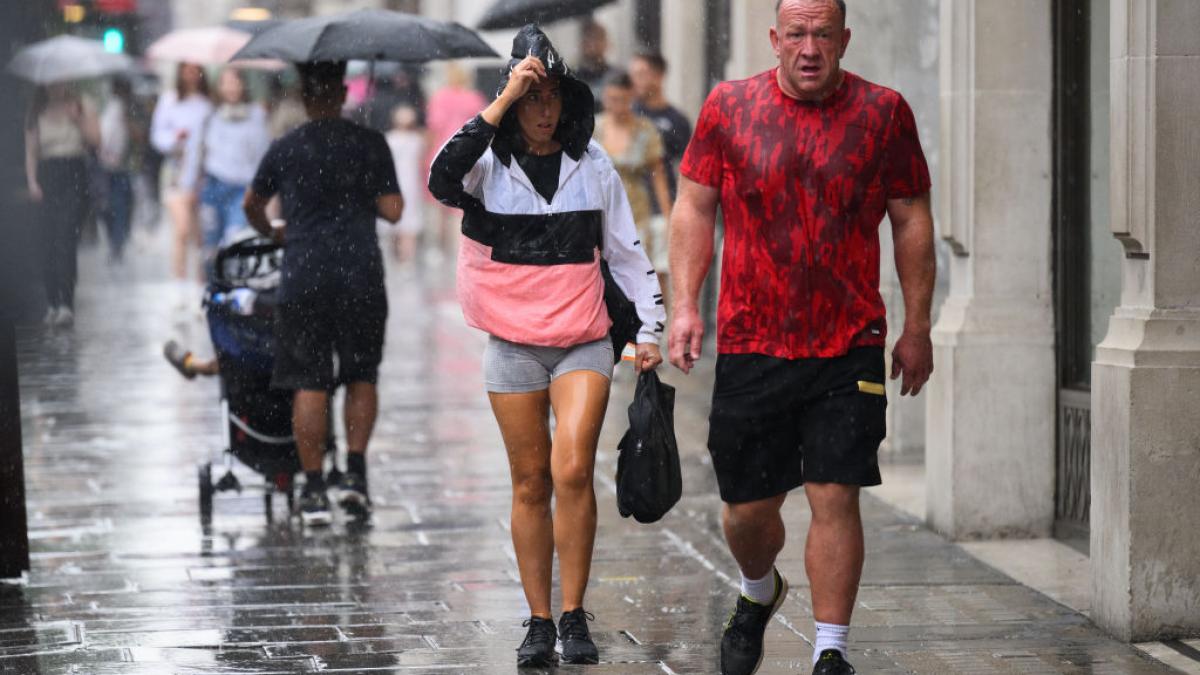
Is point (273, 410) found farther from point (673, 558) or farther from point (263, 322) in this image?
point (673, 558)

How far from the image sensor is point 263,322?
978 centimetres

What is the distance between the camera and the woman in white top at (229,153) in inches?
766

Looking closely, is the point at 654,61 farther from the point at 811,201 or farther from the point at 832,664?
the point at 832,664

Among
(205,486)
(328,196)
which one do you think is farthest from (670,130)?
(205,486)

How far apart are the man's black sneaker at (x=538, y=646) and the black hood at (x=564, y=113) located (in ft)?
4.67

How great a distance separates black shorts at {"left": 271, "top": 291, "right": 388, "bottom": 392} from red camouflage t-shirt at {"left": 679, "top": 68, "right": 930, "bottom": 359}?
3514mm

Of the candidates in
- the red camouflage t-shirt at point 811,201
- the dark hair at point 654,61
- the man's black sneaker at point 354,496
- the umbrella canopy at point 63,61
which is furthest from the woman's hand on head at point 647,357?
the umbrella canopy at point 63,61

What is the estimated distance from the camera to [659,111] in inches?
600

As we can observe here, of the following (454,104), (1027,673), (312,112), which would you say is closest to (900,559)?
(1027,673)

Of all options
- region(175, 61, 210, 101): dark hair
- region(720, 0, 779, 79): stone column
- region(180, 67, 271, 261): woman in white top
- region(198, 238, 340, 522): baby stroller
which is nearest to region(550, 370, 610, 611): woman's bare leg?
region(198, 238, 340, 522): baby stroller

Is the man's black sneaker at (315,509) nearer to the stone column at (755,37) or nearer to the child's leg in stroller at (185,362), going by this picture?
the child's leg in stroller at (185,362)

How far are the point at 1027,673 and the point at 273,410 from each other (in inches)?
169

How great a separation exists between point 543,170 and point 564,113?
20 cm

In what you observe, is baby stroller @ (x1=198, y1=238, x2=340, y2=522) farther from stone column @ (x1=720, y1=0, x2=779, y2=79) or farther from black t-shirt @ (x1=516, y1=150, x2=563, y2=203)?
stone column @ (x1=720, y1=0, x2=779, y2=79)
